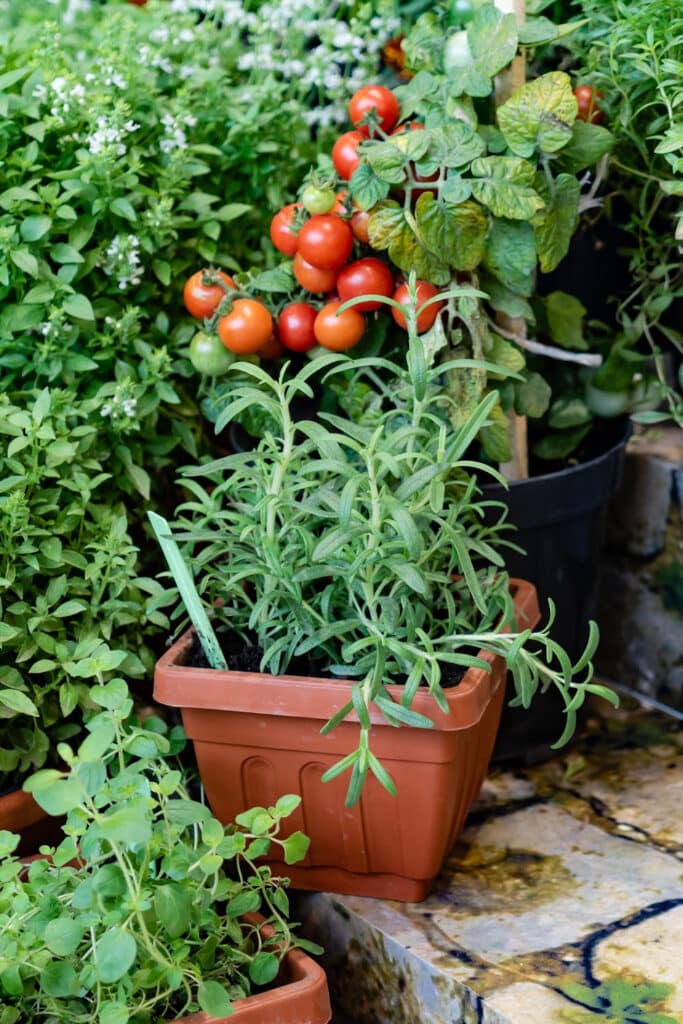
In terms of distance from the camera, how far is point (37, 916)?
0.84 metres

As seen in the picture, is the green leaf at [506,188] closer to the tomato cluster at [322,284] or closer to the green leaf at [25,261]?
the tomato cluster at [322,284]

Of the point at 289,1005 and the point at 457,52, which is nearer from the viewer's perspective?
the point at 289,1005

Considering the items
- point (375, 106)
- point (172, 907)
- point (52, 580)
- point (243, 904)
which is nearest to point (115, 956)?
point (172, 907)

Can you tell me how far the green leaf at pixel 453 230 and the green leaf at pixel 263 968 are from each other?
64cm

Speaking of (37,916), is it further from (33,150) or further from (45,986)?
(33,150)

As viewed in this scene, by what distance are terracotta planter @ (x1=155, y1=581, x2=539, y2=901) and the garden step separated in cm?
2

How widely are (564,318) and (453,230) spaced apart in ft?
0.86

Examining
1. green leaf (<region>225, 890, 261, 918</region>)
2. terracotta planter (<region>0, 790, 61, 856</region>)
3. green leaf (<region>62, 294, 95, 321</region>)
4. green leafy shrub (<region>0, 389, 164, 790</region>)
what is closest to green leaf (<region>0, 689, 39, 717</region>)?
green leafy shrub (<region>0, 389, 164, 790</region>)

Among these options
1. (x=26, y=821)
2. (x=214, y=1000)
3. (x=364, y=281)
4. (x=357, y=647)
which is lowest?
(x=26, y=821)

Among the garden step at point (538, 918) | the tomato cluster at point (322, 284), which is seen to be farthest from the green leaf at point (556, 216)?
the garden step at point (538, 918)

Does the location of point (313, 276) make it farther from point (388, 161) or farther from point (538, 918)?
point (538, 918)

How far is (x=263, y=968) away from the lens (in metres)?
0.89

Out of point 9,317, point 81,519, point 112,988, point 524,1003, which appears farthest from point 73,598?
point 524,1003

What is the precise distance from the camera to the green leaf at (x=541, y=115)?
1.10 meters
